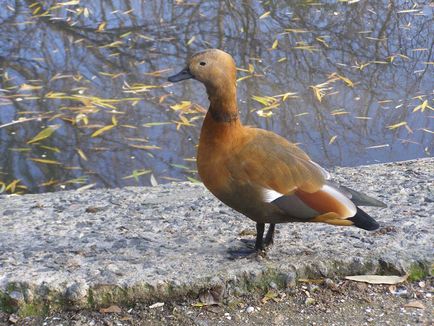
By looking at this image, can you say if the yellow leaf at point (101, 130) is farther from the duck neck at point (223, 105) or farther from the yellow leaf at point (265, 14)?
the duck neck at point (223, 105)

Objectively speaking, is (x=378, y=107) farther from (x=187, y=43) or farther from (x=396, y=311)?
(x=396, y=311)

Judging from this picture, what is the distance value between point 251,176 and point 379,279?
0.73 meters

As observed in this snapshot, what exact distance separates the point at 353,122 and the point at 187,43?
6.77 feet

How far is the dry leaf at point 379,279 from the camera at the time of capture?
2.97 metres

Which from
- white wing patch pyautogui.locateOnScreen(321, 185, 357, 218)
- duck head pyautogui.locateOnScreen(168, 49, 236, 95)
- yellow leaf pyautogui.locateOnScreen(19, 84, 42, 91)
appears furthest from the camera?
yellow leaf pyautogui.locateOnScreen(19, 84, 42, 91)

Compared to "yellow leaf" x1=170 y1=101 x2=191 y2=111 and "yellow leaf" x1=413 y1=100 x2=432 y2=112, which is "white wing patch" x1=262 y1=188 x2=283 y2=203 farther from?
"yellow leaf" x1=413 y1=100 x2=432 y2=112

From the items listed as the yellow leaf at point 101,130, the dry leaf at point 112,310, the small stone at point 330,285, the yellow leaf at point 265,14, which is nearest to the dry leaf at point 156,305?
the dry leaf at point 112,310

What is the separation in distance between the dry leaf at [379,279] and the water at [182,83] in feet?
7.06

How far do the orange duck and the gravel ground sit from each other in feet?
1.06

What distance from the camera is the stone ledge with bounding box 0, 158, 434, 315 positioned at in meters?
2.85

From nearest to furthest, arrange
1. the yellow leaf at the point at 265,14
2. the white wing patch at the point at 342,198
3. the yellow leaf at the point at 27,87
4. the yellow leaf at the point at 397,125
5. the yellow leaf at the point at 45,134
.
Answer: the white wing patch at the point at 342,198 → the yellow leaf at the point at 45,134 → the yellow leaf at the point at 397,125 → the yellow leaf at the point at 27,87 → the yellow leaf at the point at 265,14

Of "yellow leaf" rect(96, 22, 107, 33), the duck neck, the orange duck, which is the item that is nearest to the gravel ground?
the orange duck

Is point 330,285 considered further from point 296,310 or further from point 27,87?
point 27,87

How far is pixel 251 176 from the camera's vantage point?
Answer: 9.09 feet
